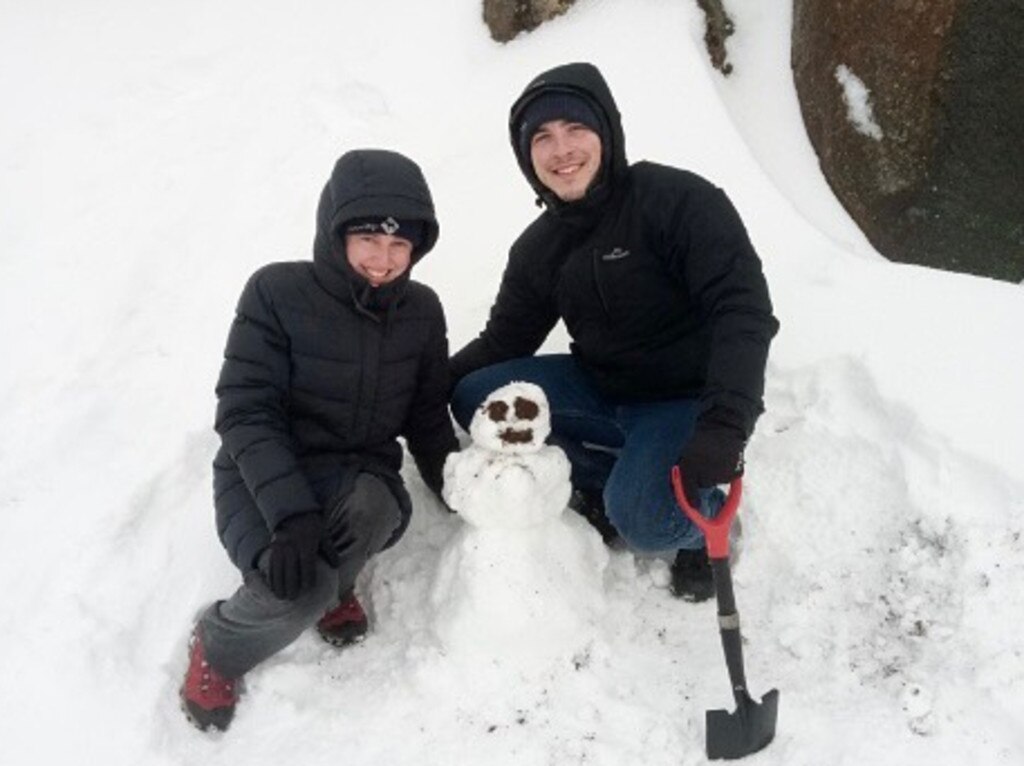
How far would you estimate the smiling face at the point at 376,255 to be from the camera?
247 cm

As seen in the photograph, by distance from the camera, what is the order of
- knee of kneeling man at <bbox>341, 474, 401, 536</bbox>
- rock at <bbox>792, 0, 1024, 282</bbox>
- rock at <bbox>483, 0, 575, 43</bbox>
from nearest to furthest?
knee of kneeling man at <bbox>341, 474, 401, 536</bbox> → rock at <bbox>792, 0, 1024, 282</bbox> → rock at <bbox>483, 0, 575, 43</bbox>

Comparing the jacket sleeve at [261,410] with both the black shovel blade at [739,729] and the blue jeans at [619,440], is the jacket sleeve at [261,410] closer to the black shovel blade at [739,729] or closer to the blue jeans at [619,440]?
the blue jeans at [619,440]

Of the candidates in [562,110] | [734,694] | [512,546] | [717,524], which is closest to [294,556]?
[512,546]

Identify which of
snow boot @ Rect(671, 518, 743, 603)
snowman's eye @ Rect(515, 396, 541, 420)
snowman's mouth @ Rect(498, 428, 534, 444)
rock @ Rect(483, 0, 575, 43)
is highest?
rock @ Rect(483, 0, 575, 43)

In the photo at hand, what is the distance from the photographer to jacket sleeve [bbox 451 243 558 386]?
304cm

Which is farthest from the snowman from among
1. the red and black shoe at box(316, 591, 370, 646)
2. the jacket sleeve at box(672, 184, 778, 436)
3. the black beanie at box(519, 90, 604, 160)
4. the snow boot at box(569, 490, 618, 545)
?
the black beanie at box(519, 90, 604, 160)

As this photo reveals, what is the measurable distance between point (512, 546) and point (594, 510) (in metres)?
0.55

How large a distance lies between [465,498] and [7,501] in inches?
60.8

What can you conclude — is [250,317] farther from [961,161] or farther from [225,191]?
[961,161]

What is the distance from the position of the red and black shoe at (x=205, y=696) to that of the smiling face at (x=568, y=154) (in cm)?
160

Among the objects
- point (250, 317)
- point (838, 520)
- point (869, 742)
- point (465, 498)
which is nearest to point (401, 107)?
point (250, 317)

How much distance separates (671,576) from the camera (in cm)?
288

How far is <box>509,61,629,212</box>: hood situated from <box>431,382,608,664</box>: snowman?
0.59 m

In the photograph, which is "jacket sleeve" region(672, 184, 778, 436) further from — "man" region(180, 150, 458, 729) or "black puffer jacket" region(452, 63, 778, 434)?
"man" region(180, 150, 458, 729)
